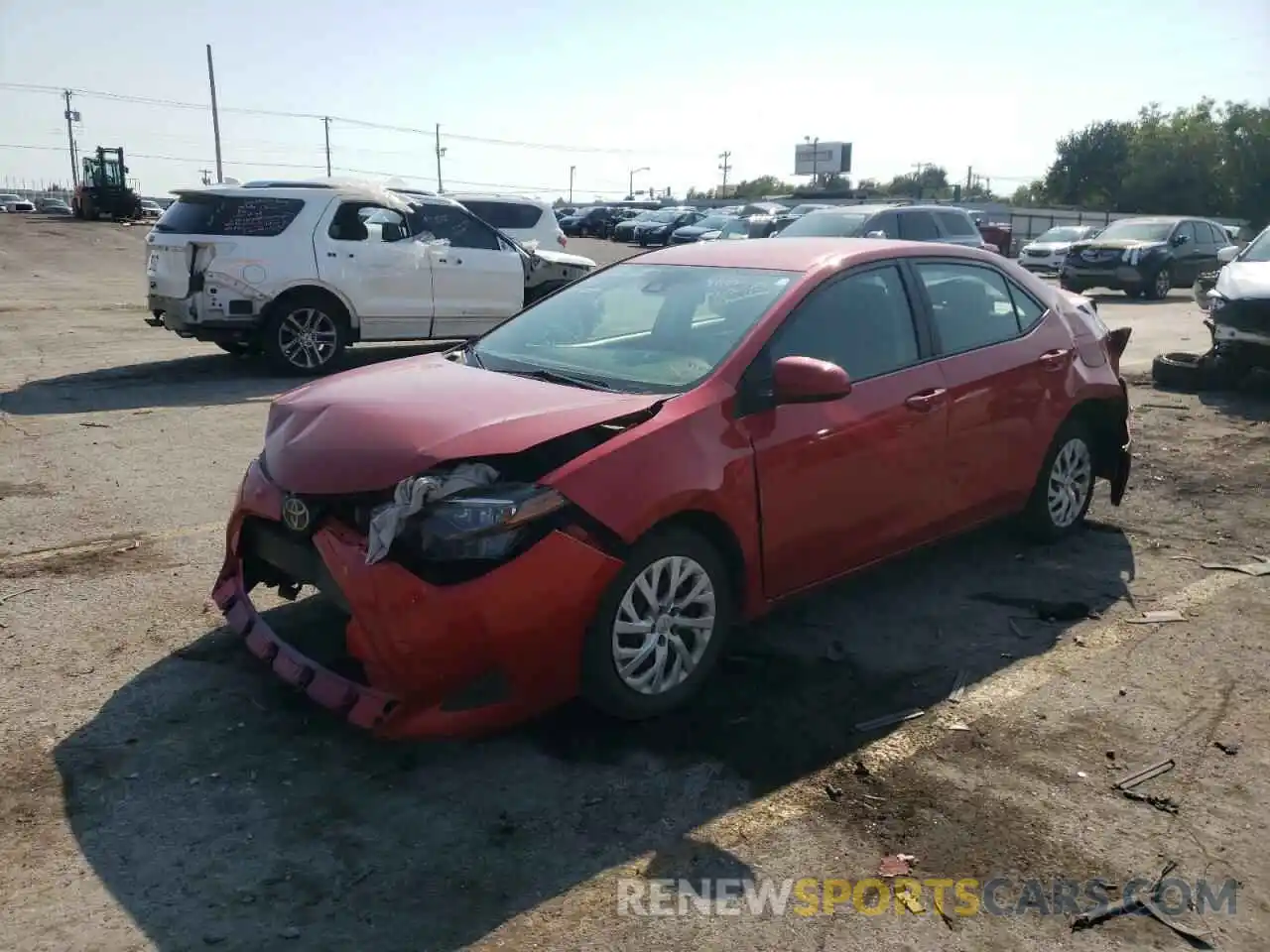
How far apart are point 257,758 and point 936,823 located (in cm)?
217

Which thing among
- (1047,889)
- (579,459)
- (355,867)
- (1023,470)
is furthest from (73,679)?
(1023,470)

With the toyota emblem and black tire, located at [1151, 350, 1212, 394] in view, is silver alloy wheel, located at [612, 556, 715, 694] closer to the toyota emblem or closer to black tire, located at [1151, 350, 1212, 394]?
the toyota emblem

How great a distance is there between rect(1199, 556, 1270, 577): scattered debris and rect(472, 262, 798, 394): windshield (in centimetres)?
285

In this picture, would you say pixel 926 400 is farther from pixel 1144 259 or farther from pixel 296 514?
pixel 1144 259

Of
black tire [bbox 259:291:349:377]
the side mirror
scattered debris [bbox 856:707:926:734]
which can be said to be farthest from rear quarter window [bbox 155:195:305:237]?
scattered debris [bbox 856:707:926:734]

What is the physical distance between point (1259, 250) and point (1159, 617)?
8.11 meters

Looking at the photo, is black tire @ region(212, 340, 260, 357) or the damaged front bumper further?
black tire @ region(212, 340, 260, 357)

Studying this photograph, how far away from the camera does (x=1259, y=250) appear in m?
11.3

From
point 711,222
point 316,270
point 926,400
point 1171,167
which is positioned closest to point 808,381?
point 926,400

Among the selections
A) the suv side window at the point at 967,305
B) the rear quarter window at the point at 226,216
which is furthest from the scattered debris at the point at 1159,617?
the rear quarter window at the point at 226,216

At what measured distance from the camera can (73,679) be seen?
414cm

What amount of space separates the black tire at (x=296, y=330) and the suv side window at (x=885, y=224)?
25.2 feet

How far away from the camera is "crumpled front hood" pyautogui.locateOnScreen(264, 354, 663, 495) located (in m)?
3.59

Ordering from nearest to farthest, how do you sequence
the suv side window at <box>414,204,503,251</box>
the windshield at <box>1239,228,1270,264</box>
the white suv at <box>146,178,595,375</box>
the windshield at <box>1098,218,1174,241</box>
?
the white suv at <box>146,178,595,375</box> → the windshield at <box>1239,228,1270,264</box> → the suv side window at <box>414,204,503,251</box> → the windshield at <box>1098,218,1174,241</box>
